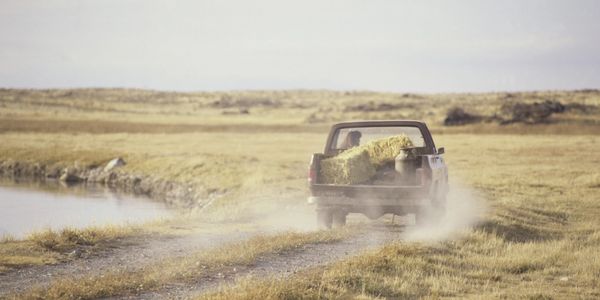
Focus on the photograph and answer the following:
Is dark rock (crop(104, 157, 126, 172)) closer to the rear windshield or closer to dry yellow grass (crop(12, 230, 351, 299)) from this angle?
the rear windshield

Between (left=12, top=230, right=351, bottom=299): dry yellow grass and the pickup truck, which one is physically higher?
the pickup truck

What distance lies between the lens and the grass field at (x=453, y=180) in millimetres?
9719

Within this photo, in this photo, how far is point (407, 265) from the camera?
35.3 feet

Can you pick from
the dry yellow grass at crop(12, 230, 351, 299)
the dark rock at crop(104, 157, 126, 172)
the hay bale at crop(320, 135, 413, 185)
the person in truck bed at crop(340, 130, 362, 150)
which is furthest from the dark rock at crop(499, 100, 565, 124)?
the dry yellow grass at crop(12, 230, 351, 299)

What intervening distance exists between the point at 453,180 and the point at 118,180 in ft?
54.1

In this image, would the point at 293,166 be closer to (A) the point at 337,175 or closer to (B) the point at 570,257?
(A) the point at 337,175

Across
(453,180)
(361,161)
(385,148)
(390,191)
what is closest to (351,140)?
(385,148)

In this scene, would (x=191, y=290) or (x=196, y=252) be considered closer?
(x=191, y=290)

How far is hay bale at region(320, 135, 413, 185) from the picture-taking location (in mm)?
14062

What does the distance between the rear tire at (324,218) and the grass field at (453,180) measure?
242cm

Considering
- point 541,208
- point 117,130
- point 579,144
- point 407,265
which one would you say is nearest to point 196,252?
point 407,265

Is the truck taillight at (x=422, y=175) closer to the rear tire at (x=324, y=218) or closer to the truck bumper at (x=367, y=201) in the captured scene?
the truck bumper at (x=367, y=201)

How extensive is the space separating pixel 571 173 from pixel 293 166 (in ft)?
37.8

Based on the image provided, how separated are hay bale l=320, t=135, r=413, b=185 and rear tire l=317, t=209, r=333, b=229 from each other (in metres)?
0.63
